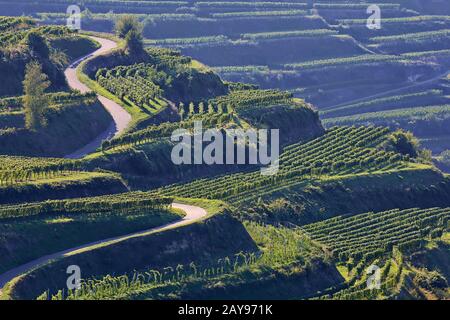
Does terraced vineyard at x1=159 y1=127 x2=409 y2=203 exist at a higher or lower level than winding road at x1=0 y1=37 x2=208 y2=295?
lower

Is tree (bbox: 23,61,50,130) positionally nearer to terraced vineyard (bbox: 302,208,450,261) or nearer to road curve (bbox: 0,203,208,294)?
road curve (bbox: 0,203,208,294)

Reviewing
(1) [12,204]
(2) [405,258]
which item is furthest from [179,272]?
(2) [405,258]

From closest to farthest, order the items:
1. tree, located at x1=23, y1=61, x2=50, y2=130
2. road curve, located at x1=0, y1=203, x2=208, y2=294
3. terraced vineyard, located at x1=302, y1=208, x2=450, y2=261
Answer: road curve, located at x1=0, y1=203, x2=208, y2=294 < terraced vineyard, located at x1=302, y1=208, x2=450, y2=261 < tree, located at x1=23, y1=61, x2=50, y2=130

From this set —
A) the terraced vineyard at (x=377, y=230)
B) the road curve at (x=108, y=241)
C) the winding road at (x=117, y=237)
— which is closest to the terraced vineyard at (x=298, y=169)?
the terraced vineyard at (x=377, y=230)

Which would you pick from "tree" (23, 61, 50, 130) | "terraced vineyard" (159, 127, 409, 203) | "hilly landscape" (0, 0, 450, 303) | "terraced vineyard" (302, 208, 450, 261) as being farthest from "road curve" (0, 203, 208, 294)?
"tree" (23, 61, 50, 130)

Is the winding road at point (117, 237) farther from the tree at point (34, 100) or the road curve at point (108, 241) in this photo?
the tree at point (34, 100)

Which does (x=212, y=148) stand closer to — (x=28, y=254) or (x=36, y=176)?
(x=36, y=176)
